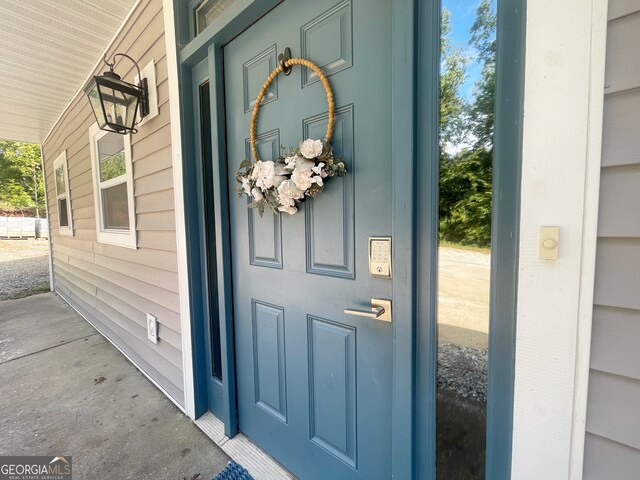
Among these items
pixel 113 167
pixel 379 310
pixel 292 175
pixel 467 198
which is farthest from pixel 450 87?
pixel 113 167

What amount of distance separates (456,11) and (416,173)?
1.54 feet

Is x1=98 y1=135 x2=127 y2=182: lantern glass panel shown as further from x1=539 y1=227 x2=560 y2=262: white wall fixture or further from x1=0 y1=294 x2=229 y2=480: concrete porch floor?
x1=539 y1=227 x2=560 y2=262: white wall fixture

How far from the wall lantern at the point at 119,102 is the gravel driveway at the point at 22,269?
17.2 feet

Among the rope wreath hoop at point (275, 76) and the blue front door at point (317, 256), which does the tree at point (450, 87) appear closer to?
the blue front door at point (317, 256)

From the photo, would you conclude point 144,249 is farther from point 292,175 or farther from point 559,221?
point 559,221

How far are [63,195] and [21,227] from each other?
45.9 ft

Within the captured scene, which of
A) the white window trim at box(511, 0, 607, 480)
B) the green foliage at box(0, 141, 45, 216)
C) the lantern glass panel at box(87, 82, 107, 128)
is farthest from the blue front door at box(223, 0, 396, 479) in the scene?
the green foliage at box(0, 141, 45, 216)

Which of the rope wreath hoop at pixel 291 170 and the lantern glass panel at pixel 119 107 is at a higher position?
the lantern glass panel at pixel 119 107

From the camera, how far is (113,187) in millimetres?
2656

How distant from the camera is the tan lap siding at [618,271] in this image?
56cm

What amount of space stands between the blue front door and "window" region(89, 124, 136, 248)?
1.29 m

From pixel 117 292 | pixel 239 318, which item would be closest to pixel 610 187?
pixel 239 318

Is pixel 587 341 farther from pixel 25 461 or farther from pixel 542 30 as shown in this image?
pixel 25 461

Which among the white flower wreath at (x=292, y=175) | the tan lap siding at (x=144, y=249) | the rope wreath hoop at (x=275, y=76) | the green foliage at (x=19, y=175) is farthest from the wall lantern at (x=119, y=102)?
the green foliage at (x=19, y=175)
